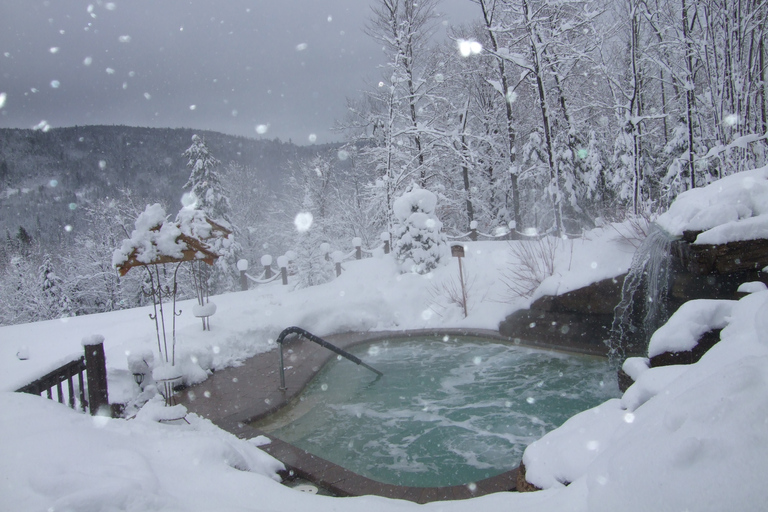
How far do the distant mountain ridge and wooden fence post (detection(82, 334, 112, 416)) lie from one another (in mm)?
50643

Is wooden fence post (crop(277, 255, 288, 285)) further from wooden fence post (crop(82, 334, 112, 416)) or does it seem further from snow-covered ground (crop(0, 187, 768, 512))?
snow-covered ground (crop(0, 187, 768, 512))

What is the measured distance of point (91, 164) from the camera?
60188 mm

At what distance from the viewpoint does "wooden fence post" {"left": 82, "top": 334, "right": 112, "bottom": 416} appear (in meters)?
4.83

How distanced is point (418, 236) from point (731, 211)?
7675mm

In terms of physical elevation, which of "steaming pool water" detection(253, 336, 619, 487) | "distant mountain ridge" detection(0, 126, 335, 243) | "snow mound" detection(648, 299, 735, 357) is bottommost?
"steaming pool water" detection(253, 336, 619, 487)

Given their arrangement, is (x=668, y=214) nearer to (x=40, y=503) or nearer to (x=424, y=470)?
(x=424, y=470)

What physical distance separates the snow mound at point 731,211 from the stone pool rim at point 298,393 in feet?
8.96

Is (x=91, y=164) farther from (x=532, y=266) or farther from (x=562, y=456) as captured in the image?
(x=562, y=456)

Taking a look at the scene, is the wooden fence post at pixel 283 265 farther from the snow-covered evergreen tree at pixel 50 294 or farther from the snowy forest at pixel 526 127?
the snow-covered evergreen tree at pixel 50 294

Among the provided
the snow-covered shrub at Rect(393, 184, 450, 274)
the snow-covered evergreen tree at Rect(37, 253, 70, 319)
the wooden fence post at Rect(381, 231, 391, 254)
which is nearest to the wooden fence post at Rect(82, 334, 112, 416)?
the snow-covered shrub at Rect(393, 184, 450, 274)

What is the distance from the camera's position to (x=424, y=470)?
188 inches

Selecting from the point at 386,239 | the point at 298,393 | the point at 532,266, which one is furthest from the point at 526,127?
the point at 298,393

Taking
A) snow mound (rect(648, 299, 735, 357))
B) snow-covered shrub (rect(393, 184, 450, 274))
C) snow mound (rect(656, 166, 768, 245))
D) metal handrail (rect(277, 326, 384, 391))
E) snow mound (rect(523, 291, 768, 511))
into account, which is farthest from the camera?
snow-covered shrub (rect(393, 184, 450, 274))

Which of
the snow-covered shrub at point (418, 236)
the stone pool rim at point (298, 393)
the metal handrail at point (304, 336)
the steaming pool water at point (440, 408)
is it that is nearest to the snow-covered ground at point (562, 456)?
the stone pool rim at point (298, 393)
